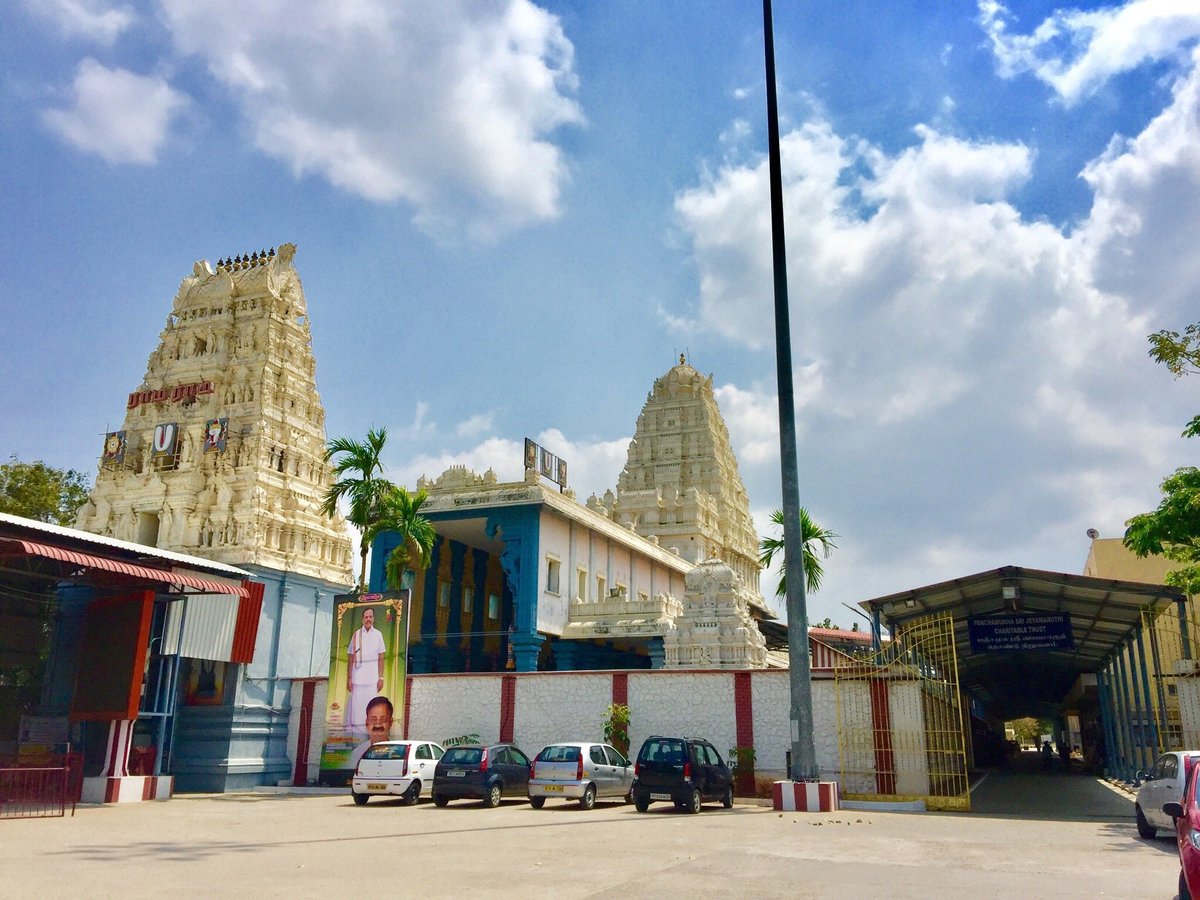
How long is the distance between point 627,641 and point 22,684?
868 inches

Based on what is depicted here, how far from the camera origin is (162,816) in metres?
18.6

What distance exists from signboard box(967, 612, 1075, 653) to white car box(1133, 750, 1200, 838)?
847 cm

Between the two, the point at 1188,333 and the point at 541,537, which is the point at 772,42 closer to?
the point at 1188,333

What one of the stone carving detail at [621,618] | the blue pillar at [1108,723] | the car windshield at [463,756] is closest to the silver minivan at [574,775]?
the car windshield at [463,756]

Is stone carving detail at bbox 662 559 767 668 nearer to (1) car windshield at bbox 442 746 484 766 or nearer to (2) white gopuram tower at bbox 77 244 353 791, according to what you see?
(1) car windshield at bbox 442 746 484 766

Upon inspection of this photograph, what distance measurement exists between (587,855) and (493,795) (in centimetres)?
838

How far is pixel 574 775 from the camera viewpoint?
18125 millimetres

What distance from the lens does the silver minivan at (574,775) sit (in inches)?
713

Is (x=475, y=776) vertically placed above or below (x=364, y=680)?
below

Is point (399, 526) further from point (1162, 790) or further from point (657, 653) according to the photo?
point (1162, 790)

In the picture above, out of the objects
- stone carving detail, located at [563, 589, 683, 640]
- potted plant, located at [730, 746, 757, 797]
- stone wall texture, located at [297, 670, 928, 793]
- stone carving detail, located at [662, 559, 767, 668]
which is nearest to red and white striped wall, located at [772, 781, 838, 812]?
stone wall texture, located at [297, 670, 928, 793]

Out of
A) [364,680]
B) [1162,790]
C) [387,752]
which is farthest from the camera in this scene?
[364,680]

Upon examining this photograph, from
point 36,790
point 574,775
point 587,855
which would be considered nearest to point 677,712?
point 574,775

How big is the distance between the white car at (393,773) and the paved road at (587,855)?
2.25m
